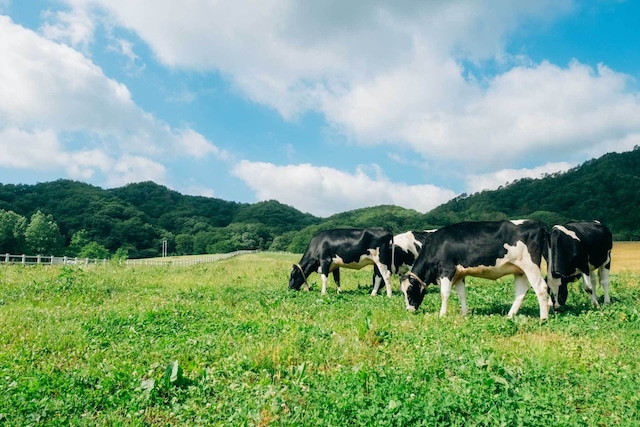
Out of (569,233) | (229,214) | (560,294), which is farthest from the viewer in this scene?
(229,214)

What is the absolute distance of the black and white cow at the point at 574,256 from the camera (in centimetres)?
1253

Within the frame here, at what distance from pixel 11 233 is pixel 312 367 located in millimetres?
79554

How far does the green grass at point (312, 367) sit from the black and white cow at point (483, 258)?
0.83m

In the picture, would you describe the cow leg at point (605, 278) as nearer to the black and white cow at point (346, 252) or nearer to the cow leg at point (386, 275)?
the cow leg at point (386, 275)

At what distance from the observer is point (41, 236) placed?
75188mm

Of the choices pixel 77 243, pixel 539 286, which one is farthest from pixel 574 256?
pixel 77 243

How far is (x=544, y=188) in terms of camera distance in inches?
3334

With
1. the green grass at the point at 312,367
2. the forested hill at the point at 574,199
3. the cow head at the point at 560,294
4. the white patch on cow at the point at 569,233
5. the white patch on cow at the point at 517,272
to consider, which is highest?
the forested hill at the point at 574,199

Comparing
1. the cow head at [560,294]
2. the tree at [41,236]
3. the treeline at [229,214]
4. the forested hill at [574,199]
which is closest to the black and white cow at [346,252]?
the cow head at [560,294]

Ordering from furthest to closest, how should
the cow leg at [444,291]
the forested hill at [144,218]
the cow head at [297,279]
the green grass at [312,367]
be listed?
the forested hill at [144,218] → the cow head at [297,279] → the cow leg at [444,291] → the green grass at [312,367]

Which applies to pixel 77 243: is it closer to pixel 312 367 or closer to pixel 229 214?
pixel 229 214

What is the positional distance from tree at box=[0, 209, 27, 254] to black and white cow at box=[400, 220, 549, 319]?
75.4 meters

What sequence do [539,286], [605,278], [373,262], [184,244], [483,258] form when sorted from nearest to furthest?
[539,286] → [483,258] → [605,278] → [373,262] → [184,244]

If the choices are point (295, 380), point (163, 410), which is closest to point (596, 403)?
point (295, 380)
